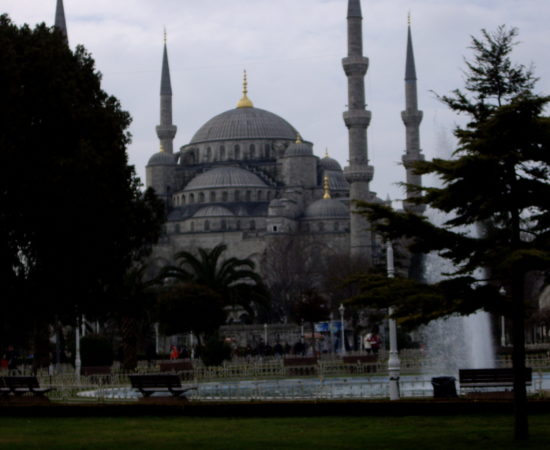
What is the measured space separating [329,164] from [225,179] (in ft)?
32.9

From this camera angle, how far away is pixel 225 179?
313 ft

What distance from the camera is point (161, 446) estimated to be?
37.6ft

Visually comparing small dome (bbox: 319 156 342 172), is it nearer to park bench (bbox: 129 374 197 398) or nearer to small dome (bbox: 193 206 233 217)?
small dome (bbox: 193 206 233 217)

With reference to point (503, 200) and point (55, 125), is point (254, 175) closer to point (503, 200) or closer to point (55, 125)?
point (55, 125)

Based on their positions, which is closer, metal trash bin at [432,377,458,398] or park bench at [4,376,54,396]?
metal trash bin at [432,377,458,398]

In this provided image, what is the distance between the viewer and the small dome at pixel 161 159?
318 ft

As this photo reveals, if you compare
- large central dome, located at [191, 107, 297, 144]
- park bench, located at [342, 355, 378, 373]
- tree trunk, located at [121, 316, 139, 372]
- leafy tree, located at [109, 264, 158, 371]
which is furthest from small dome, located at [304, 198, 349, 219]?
park bench, located at [342, 355, 378, 373]

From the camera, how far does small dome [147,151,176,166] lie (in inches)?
3821

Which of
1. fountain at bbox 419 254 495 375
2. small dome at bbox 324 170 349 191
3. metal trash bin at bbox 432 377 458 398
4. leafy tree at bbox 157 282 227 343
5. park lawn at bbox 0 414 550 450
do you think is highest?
small dome at bbox 324 170 349 191

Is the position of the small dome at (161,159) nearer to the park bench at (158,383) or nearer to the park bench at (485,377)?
the park bench at (158,383)

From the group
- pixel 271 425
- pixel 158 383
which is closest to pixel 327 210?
pixel 158 383

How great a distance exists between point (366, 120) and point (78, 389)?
4832 centimetres

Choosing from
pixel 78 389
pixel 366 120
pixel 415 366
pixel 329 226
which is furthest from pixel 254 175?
pixel 78 389

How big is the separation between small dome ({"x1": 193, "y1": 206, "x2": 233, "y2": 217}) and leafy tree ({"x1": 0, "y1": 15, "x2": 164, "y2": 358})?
71151 mm
